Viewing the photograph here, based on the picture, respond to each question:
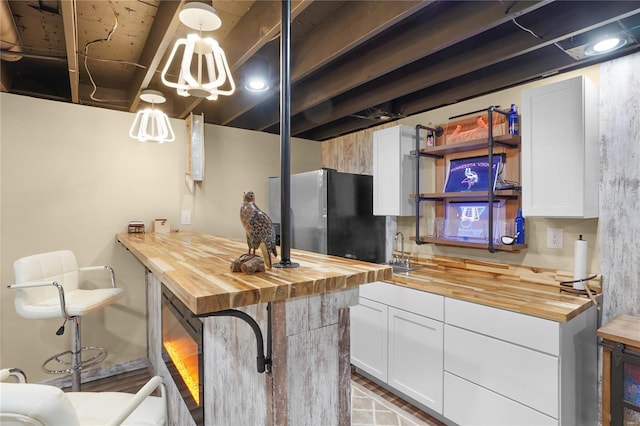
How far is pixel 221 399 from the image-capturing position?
48.1 inches

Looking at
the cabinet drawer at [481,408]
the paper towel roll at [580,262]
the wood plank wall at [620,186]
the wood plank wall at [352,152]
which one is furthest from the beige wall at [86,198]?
the wood plank wall at [620,186]

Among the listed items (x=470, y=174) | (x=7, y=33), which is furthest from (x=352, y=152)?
(x=7, y=33)

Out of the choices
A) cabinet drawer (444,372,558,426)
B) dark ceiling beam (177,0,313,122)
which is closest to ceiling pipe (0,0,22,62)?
dark ceiling beam (177,0,313,122)

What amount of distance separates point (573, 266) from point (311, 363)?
2024 millimetres

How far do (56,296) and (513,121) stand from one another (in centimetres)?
357

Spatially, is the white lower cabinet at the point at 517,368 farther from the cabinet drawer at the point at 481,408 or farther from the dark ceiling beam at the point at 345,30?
the dark ceiling beam at the point at 345,30

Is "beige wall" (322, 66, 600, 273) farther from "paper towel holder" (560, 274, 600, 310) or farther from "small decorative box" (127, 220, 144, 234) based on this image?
"small decorative box" (127, 220, 144, 234)

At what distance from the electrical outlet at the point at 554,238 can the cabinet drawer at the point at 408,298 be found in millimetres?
871

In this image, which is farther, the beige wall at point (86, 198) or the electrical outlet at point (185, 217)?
the electrical outlet at point (185, 217)

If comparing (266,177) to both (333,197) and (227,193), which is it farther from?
(333,197)

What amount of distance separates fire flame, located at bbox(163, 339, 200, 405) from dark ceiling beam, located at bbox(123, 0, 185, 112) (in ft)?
5.63

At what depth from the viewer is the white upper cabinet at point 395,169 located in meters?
2.84

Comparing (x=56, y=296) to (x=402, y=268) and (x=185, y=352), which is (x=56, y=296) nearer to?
(x=185, y=352)

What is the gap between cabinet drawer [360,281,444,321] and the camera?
2111mm
